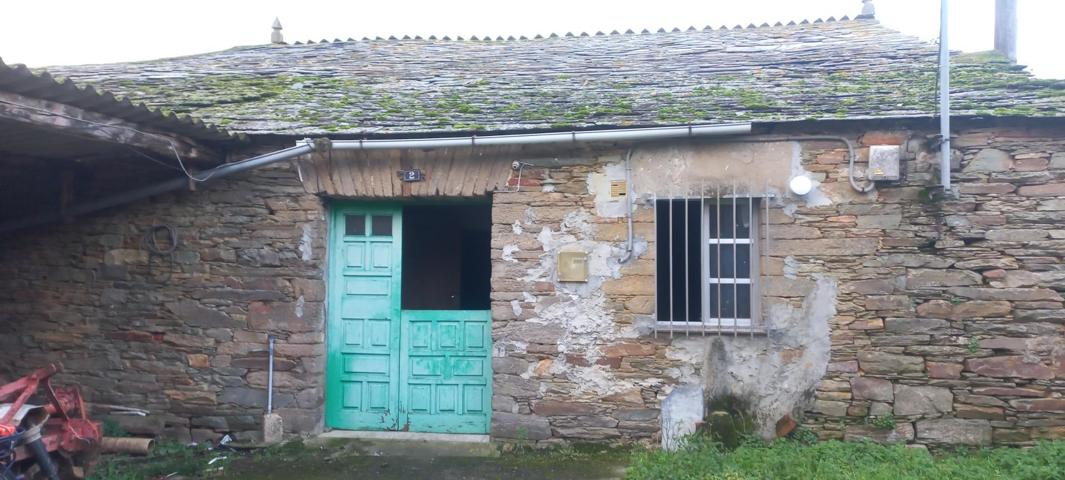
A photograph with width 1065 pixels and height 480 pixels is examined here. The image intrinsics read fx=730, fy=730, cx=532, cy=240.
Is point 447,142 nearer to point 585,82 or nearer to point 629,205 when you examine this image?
point 629,205

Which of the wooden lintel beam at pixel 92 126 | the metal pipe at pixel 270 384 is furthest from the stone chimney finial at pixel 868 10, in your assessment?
the metal pipe at pixel 270 384

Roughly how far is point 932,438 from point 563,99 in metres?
4.25

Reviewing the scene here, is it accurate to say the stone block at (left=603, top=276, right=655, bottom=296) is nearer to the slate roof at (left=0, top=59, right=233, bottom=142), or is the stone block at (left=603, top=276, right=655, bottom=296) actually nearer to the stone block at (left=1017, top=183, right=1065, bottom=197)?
the stone block at (left=1017, top=183, right=1065, bottom=197)

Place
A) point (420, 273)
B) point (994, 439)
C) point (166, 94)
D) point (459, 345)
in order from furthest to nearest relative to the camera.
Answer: point (420, 273) < point (166, 94) < point (459, 345) < point (994, 439)

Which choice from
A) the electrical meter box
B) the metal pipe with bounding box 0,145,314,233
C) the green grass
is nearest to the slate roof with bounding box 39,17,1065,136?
the metal pipe with bounding box 0,145,314,233

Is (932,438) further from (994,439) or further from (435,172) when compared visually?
(435,172)

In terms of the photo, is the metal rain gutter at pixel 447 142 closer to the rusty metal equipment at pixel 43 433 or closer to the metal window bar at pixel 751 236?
the metal window bar at pixel 751 236

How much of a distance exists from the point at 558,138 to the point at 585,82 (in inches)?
71.7

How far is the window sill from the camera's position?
6.04 m

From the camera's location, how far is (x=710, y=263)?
20.6ft

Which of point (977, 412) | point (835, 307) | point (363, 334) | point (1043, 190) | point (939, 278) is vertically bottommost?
point (977, 412)

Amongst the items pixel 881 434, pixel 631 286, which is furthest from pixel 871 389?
pixel 631 286

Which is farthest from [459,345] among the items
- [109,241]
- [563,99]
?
[109,241]

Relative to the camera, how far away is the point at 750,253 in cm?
623
